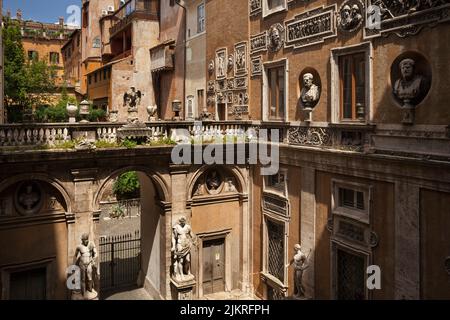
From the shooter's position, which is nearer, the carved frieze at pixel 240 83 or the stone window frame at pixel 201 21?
the carved frieze at pixel 240 83

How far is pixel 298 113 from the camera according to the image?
14.0 metres

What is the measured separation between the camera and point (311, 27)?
42.9ft

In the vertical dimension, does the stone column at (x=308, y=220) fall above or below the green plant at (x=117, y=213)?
above

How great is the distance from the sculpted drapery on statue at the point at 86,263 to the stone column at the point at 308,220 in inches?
285

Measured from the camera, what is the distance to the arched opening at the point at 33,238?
12.8 meters

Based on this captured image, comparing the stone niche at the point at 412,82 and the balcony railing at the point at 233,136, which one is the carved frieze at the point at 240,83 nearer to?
the balcony railing at the point at 233,136

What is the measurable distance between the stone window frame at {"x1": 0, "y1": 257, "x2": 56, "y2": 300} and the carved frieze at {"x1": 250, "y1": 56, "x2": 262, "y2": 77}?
10.4 m

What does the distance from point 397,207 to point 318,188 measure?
322 centimetres

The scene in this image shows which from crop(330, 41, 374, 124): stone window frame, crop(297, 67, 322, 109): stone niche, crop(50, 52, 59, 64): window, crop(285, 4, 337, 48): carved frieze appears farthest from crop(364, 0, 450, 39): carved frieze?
crop(50, 52, 59, 64): window

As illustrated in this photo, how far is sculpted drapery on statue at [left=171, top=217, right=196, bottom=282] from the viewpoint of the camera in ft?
48.4

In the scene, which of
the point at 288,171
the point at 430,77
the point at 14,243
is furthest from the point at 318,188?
the point at 14,243

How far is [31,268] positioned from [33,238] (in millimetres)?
1029

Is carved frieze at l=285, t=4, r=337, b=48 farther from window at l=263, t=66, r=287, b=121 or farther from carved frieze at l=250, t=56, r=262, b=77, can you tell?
carved frieze at l=250, t=56, r=262, b=77

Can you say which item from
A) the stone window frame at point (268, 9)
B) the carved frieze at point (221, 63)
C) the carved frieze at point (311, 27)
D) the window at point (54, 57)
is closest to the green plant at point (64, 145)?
the carved frieze at point (311, 27)
